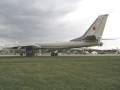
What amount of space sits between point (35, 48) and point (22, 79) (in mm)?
42559

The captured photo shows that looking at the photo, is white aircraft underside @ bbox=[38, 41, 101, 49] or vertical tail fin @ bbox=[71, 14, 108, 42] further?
vertical tail fin @ bbox=[71, 14, 108, 42]

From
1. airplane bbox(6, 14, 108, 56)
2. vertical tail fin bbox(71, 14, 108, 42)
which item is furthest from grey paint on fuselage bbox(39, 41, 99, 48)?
vertical tail fin bbox(71, 14, 108, 42)

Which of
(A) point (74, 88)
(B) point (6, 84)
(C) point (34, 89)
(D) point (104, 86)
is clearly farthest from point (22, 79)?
(D) point (104, 86)

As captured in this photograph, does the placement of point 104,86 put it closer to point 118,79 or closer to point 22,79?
point 118,79

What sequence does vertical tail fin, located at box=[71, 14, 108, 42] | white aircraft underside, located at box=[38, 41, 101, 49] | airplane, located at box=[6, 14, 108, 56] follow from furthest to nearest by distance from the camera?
vertical tail fin, located at box=[71, 14, 108, 42] < white aircraft underside, located at box=[38, 41, 101, 49] < airplane, located at box=[6, 14, 108, 56]

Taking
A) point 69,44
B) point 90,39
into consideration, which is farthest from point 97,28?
point 69,44

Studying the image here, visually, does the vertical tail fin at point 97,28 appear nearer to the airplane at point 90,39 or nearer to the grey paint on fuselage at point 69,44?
the airplane at point 90,39

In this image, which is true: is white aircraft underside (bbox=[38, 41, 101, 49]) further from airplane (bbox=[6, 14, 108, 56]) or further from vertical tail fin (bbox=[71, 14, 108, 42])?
vertical tail fin (bbox=[71, 14, 108, 42])

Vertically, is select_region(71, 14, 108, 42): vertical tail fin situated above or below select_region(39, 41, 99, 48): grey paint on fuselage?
above

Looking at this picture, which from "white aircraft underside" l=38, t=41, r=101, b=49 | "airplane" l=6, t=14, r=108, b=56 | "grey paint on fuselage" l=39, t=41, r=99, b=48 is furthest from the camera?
"grey paint on fuselage" l=39, t=41, r=99, b=48

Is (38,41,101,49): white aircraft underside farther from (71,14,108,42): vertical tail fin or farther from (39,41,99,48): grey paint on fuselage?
(71,14,108,42): vertical tail fin

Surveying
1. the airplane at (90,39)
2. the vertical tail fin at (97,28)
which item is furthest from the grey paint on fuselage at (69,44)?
the vertical tail fin at (97,28)

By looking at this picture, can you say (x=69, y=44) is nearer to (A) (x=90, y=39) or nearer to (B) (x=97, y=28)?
(A) (x=90, y=39)

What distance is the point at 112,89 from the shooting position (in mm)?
9938
